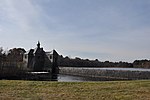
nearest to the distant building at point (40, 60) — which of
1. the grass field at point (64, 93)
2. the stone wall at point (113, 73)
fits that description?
the stone wall at point (113, 73)

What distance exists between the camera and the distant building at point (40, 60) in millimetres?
82312

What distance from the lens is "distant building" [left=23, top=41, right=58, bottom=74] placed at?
82.3 metres

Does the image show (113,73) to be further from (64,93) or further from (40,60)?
(64,93)

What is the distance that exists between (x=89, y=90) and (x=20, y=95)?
11.3ft

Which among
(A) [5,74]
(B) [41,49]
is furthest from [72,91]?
(B) [41,49]

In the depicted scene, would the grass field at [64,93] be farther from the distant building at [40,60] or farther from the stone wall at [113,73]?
the distant building at [40,60]

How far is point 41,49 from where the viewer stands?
279 ft

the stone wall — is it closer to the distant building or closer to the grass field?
the distant building

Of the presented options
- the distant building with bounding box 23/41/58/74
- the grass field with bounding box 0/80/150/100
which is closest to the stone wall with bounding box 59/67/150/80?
the distant building with bounding box 23/41/58/74

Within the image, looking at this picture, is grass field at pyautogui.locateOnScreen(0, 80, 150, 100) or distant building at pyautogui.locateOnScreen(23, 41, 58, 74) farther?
distant building at pyautogui.locateOnScreen(23, 41, 58, 74)

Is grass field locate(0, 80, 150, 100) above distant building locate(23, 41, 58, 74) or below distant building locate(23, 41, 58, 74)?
below

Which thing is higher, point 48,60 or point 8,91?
point 48,60

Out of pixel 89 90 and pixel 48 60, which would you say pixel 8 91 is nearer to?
pixel 89 90

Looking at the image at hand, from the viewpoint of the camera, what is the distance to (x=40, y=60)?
85000 mm
